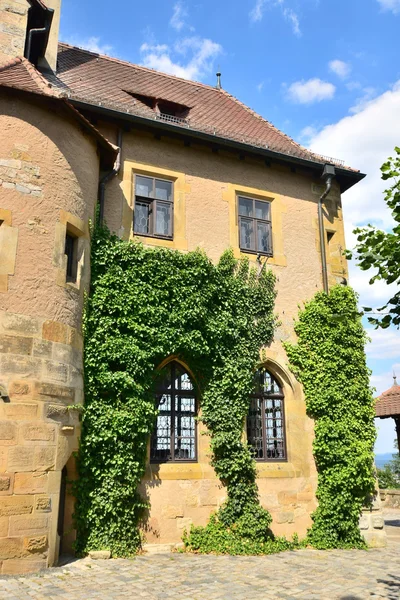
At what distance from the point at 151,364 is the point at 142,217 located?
2914mm

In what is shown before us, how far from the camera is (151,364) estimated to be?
911 centimetres

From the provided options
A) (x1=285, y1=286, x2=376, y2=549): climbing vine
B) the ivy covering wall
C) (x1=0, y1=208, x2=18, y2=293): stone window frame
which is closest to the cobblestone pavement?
the ivy covering wall

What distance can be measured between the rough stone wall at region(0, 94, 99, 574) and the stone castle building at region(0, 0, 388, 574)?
0.06ft

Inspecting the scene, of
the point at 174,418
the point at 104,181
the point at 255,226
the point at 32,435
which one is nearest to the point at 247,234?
the point at 255,226

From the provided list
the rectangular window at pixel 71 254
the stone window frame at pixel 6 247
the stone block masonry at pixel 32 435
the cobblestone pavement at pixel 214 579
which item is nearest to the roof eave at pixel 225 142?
the rectangular window at pixel 71 254

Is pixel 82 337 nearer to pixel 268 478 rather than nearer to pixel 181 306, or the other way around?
pixel 181 306

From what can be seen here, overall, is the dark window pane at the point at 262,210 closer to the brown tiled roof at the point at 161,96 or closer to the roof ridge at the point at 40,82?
the brown tiled roof at the point at 161,96

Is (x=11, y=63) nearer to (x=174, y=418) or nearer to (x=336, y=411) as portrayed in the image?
(x=174, y=418)

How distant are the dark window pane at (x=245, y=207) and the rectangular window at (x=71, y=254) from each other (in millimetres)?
3885

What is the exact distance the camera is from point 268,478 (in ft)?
32.3

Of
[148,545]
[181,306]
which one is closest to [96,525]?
[148,545]

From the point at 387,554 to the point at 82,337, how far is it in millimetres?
6276

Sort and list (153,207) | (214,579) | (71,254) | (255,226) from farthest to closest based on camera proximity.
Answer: (255,226), (153,207), (71,254), (214,579)

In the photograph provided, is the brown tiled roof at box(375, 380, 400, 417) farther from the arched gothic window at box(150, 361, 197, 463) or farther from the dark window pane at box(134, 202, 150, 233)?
the dark window pane at box(134, 202, 150, 233)
